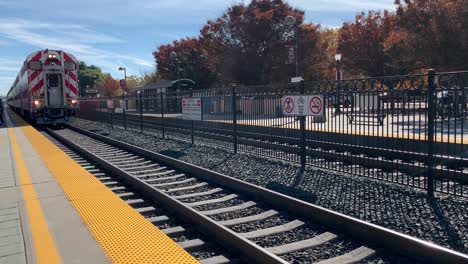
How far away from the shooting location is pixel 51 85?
22.3 meters

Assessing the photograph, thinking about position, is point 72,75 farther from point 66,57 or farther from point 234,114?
point 234,114

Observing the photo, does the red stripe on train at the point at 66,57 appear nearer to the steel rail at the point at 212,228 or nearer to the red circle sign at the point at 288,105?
the steel rail at the point at 212,228

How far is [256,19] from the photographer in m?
36.3

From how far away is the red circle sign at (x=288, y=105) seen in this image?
9570 mm

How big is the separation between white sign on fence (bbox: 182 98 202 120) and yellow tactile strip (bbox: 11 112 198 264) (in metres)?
5.20

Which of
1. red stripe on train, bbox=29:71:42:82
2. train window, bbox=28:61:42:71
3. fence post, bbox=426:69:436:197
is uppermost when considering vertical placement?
train window, bbox=28:61:42:71

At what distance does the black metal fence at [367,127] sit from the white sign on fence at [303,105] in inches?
5.8

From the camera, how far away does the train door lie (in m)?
22.2

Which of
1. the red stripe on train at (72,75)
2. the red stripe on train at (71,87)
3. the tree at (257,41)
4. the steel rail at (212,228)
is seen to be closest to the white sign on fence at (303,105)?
the steel rail at (212,228)

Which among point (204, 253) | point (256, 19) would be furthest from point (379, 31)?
point (204, 253)

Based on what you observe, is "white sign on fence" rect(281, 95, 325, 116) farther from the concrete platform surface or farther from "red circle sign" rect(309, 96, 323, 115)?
the concrete platform surface

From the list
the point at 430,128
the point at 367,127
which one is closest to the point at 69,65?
the point at 367,127

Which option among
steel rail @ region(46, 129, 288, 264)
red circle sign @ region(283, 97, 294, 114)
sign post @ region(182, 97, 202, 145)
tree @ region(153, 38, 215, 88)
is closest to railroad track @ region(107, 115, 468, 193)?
sign post @ region(182, 97, 202, 145)

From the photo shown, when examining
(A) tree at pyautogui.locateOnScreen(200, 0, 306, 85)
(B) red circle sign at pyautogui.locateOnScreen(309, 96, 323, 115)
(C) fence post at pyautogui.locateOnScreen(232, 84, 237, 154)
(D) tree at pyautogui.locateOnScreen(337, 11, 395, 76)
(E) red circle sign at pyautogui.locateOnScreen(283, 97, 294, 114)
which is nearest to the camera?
(B) red circle sign at pyautogui.locateOnScreen(309, 96, 323, 115)
